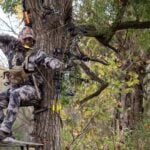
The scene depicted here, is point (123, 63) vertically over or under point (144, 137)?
over

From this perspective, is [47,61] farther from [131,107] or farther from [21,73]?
[131,107]

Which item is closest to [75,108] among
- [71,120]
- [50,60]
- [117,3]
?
[71,120]

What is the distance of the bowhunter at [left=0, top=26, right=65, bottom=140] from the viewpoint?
5711mm

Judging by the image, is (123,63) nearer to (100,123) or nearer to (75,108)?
(100,123)

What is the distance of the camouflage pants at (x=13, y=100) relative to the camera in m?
5.68

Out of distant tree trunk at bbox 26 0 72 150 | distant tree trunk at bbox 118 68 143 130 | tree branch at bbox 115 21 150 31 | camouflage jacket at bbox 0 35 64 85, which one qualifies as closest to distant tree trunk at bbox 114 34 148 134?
distant tree trunk at bbox 118 68 143 130

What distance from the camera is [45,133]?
6078 millimetres

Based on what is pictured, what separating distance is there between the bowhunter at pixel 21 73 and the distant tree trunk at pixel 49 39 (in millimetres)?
154

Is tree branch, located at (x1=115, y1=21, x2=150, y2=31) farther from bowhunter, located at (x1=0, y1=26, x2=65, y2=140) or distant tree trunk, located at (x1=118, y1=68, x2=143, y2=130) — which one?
distant tree trunk, located at (x1=118, y1=68, x2=143, y2=130)

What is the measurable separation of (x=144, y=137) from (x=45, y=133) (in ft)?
20.5

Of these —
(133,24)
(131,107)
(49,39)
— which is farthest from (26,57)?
(131,107)

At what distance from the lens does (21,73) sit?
5.91m

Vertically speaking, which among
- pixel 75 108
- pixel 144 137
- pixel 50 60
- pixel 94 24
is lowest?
pixel 144 137

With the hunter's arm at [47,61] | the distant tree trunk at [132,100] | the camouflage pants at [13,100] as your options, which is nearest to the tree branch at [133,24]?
the hunter's arm at [47,61]
